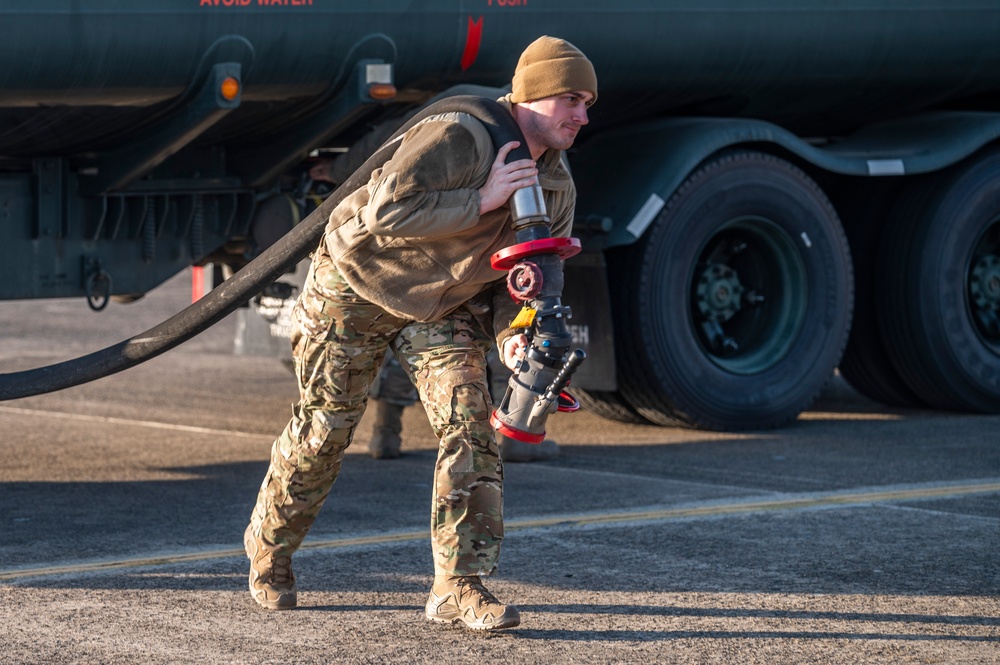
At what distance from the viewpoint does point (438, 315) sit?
15.1 ft

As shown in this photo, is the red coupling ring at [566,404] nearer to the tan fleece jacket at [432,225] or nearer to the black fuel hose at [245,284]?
the tan fleece jacket at [432,225]

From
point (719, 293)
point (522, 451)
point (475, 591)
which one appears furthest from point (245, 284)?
point (719, 293)

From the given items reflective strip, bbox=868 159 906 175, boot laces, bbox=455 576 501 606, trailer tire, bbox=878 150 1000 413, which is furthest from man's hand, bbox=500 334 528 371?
trailer tire, bbox=878 150 1000 413

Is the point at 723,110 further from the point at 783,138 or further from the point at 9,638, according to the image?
the point at 9,638

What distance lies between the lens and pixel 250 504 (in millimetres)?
6449

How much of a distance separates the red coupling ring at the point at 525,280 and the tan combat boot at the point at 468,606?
31.9 inches

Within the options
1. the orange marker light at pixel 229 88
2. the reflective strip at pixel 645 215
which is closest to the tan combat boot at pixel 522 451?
the reflective strip at pixel 645 215

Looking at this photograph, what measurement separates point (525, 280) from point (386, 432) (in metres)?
3.39

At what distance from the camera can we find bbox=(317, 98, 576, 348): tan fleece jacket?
437 cm

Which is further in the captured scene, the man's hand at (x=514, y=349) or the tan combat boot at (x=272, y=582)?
the tan combat boot at (x=272, y=582)

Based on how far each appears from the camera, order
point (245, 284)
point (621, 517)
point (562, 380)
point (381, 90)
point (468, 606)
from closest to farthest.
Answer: point (562, 380) < point (468, 606) < point (245, 284) < point (621, 517) < point (381, 90)

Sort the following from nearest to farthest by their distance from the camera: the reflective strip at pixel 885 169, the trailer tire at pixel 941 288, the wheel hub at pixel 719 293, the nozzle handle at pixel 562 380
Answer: the nozzle handle at pixel 562 380, the wheel hub at pixel 719 293, the reflective strip at pixel 885 169, the trailer tire at pixel 941 288

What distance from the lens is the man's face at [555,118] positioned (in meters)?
4.45

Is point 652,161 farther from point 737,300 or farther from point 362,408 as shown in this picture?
point 362,408
